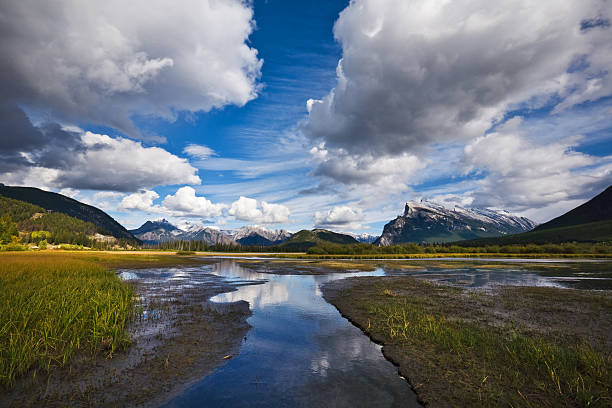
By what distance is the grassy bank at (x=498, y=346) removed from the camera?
1131 cm

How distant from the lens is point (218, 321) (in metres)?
23.3

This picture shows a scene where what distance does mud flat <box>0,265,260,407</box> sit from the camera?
1073cm

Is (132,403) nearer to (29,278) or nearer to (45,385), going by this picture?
(45,385)

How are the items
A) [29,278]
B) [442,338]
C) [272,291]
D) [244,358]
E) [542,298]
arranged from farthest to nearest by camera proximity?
[272,291] < [542,298] < [29,278] < [442,338] < [244,358]

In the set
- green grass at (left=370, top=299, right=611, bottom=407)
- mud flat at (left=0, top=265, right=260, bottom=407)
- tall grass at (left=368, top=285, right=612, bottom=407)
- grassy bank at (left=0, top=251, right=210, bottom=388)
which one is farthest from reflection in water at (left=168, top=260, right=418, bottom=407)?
grassy bank at (left=0, top=251, right=210, bottom=388)

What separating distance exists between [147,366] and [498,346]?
20.3 meters

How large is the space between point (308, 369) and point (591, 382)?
12.8m

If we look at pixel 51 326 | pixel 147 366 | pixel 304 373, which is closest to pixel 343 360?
pixel 304 373

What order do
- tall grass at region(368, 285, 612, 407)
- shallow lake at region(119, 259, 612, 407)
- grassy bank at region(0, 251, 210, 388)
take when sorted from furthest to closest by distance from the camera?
grassy bank at region(0, 251, 210, 388), shallow lake at region(119, 259, 612, 407), tall grass at region(368, 285, 612, 407)

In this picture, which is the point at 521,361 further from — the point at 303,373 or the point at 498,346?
the point at 303,373

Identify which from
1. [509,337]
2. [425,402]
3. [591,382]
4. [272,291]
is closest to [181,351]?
[425,402]

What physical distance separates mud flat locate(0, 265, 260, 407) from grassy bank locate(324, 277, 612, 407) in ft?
36.3

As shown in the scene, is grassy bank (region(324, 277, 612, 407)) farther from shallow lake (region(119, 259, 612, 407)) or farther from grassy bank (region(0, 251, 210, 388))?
grassy bank (region(0, 251, 210, 388))

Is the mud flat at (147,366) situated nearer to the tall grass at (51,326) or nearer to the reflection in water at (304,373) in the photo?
the tall grass at (51,326)
